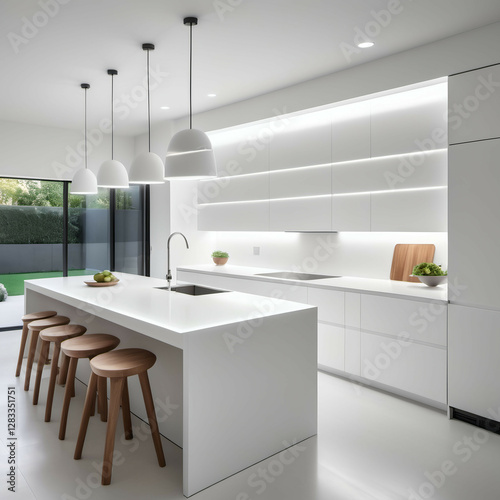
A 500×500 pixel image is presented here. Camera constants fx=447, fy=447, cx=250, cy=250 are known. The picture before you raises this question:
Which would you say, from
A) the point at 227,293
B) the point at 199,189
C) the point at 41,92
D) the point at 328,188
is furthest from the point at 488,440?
the point at 41,92

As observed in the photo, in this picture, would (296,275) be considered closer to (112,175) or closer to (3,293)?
(112,175)

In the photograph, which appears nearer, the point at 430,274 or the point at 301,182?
the point at 430,274

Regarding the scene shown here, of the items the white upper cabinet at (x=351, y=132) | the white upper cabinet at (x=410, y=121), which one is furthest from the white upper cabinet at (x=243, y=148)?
the white upper cabinet at (x=410, y=121)

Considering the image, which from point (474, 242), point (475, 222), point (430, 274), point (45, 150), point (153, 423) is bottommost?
point (153, 423)

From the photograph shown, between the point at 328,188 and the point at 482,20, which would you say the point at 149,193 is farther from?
the point at 482,20

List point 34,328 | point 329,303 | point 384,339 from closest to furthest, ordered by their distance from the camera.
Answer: point 384,339, point 34,328, point 329,303

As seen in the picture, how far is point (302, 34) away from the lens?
3.26m

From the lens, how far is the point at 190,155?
3.00 metres

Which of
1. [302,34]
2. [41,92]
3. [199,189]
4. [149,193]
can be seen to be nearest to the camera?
[302,34]

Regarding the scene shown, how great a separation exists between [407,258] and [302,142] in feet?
5.18

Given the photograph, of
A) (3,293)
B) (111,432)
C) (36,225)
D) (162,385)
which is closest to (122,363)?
(111,432)

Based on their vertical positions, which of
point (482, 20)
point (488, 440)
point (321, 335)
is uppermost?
point (482, 20)

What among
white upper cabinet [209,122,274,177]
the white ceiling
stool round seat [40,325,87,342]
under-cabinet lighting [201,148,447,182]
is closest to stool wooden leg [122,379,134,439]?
stool round seat [40,325,87,342]

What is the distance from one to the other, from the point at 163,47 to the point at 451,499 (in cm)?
350
